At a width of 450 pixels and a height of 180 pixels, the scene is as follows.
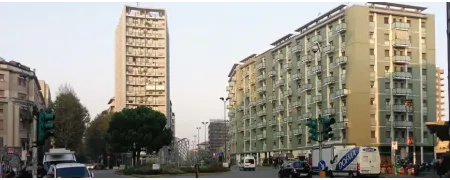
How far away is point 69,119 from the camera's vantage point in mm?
82062

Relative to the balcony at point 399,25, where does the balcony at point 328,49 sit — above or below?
below

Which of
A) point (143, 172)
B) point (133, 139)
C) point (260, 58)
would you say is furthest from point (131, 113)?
point (260, 58)

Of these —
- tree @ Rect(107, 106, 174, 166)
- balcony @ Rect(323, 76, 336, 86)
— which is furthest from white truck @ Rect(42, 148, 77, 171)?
balcony @ Rect(323, 76, 336, 86)

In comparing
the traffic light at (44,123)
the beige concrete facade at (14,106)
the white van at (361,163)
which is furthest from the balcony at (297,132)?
the traffic light at (44,123)

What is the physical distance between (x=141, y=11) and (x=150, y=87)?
705 inches

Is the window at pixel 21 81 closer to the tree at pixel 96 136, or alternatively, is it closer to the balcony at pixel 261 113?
the tree at pixel 96 136

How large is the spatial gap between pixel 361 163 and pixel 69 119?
5461 centimetres

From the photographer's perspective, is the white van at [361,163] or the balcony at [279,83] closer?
the white van at [361,163]

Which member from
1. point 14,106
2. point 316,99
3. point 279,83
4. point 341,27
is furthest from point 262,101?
point 14,106

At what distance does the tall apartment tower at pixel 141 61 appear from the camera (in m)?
129

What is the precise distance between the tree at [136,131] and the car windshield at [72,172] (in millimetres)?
48134

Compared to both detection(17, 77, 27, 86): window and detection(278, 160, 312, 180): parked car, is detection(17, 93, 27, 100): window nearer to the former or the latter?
detection(17, 77, 27, 86): window

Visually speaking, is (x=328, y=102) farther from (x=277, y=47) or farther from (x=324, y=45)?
(x=277, y=47)

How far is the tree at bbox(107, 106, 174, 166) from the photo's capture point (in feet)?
245
